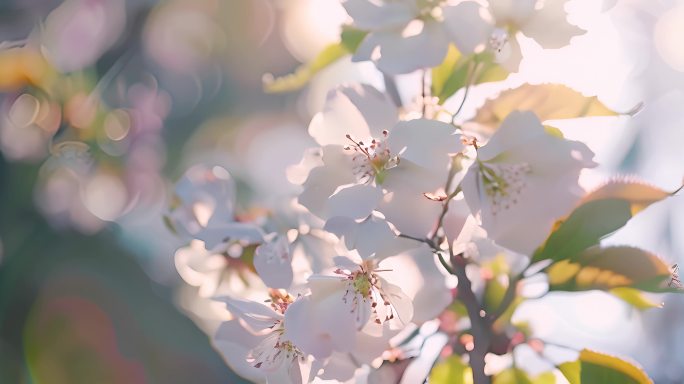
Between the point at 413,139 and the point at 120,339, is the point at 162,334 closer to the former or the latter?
the point at 120,339

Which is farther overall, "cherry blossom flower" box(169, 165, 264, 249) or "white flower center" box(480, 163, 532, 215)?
"cherry blossom flower" box(169, 165, 264, 249)

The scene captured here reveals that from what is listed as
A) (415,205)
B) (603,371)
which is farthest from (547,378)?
(415,205)

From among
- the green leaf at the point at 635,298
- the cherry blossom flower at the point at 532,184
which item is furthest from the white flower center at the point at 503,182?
the green leaf at the point at 635,298

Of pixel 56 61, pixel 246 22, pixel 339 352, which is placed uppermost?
pixel 339 352

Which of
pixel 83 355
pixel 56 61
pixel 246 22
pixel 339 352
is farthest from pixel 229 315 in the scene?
pixel 246 22

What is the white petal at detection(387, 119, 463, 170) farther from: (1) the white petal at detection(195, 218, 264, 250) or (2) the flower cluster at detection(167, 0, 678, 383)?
(1) the white petal at detection(195, 218, 264, 250)

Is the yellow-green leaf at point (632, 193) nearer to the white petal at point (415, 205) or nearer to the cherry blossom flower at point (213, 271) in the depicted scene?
the white petal at point (415, 205)

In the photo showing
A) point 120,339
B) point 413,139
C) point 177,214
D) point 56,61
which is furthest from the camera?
point 120,339

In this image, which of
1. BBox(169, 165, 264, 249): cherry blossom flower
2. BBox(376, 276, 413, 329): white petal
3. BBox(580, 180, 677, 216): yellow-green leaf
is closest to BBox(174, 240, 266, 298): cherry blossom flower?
BBox(169, 165, 264, 249): cherry blossom flower
